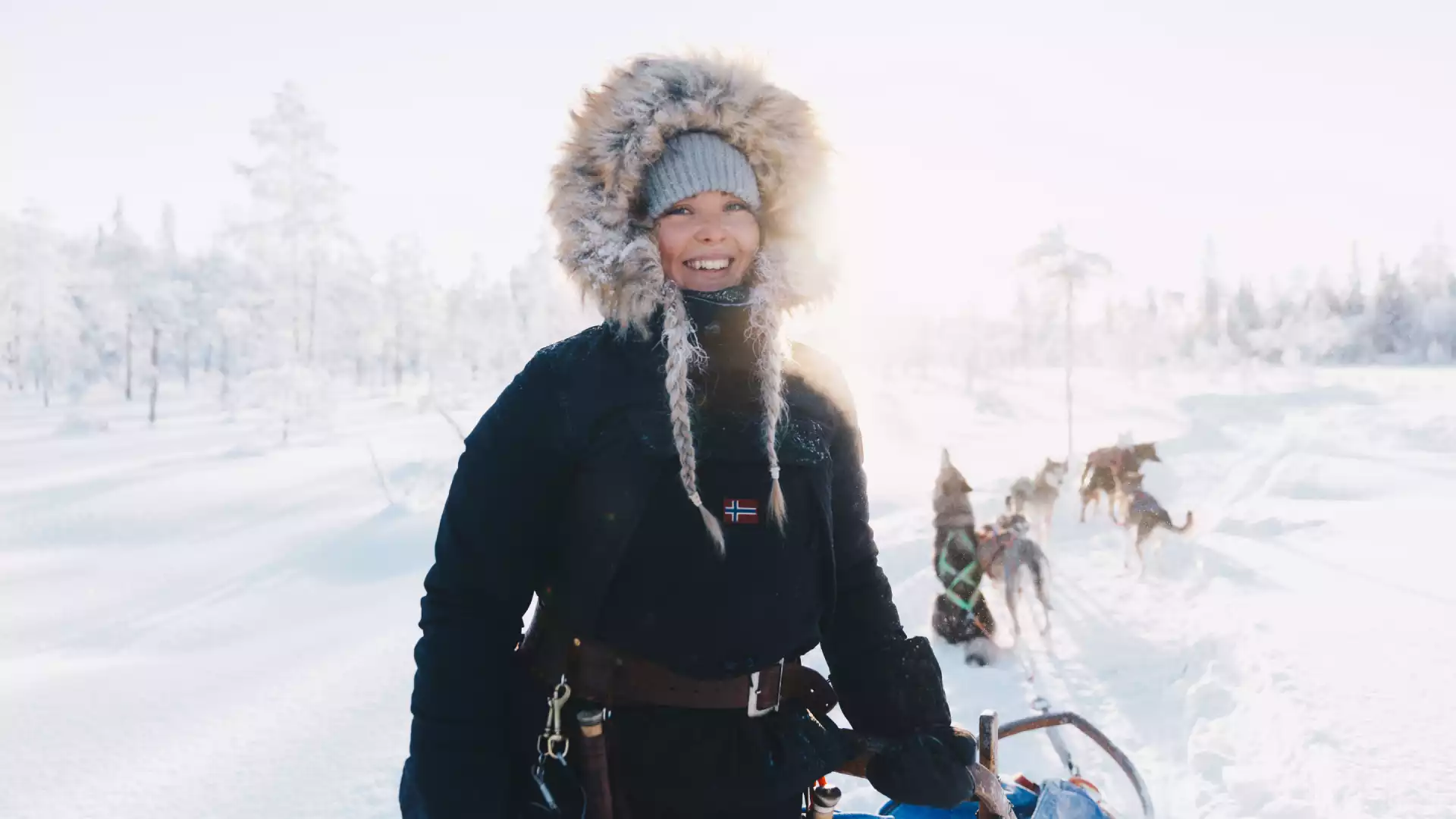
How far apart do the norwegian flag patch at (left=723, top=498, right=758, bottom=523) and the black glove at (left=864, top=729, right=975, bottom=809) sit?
28.5 inches

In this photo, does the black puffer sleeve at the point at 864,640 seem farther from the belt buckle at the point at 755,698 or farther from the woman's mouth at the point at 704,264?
the woman's mouth at the point at 704,264

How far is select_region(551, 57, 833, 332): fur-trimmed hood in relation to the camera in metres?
1.84

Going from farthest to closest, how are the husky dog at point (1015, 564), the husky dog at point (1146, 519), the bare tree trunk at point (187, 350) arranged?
1. the bare tree trunk at point (187, 350)
2. the husky dog at point (1146, 519)
3. the husky dog at point (1015, 564)

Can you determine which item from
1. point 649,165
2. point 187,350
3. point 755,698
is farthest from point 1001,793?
point 187,350

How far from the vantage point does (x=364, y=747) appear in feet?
17.0

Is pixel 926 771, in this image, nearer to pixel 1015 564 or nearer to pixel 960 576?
pixel 960 576

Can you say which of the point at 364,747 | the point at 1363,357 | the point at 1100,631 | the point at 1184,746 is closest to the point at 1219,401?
the point at 1363,357

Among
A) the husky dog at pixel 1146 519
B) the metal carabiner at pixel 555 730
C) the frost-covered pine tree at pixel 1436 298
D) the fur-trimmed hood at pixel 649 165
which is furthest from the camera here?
the frost-covered pine tree at pixel 1436 298

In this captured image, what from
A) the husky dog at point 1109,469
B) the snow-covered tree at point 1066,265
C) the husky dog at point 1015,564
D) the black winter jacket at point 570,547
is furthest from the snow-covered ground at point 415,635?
the snow-covered tree at point 1066,265

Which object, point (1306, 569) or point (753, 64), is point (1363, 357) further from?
point (753, 64)

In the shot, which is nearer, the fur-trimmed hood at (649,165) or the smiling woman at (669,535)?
the smiling woman at (669,535)

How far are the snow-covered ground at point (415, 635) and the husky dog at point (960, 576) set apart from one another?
0.21 meters

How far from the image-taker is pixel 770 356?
1.89m

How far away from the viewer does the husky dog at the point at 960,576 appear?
7.05 m
